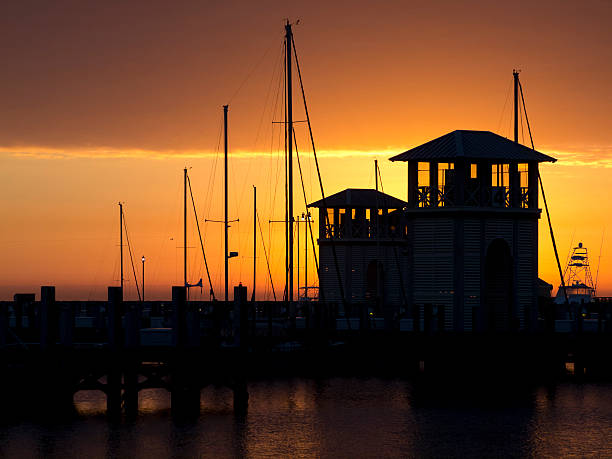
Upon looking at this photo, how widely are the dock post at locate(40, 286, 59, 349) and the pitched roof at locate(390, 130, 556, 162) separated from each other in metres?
22.2

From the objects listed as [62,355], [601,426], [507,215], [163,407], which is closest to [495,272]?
[507,215]

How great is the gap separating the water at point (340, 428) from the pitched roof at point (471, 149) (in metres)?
12.6

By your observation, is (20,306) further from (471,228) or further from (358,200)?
(358,200)

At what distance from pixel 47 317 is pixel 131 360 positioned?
386 cm

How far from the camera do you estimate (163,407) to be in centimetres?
4794

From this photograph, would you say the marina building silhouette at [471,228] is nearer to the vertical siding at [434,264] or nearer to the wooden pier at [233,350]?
the vertical siding at [434,264]

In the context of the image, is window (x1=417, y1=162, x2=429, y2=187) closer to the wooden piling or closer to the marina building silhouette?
the marina building silhouette

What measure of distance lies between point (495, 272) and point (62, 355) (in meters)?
26.1

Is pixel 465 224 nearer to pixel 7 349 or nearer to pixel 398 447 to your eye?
pixel 398 447

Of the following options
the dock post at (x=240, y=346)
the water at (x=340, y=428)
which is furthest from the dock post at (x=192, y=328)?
the water at (x=340, y=428)

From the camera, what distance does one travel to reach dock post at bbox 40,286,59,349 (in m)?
44.4

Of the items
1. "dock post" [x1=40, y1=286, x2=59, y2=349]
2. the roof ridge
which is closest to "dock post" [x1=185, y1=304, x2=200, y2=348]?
"dock post" [x1=40, y1=286, x2=59, y2=349]

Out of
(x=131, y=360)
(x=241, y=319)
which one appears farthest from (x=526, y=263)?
(x=131, y=360)

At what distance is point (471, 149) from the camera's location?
191ft
